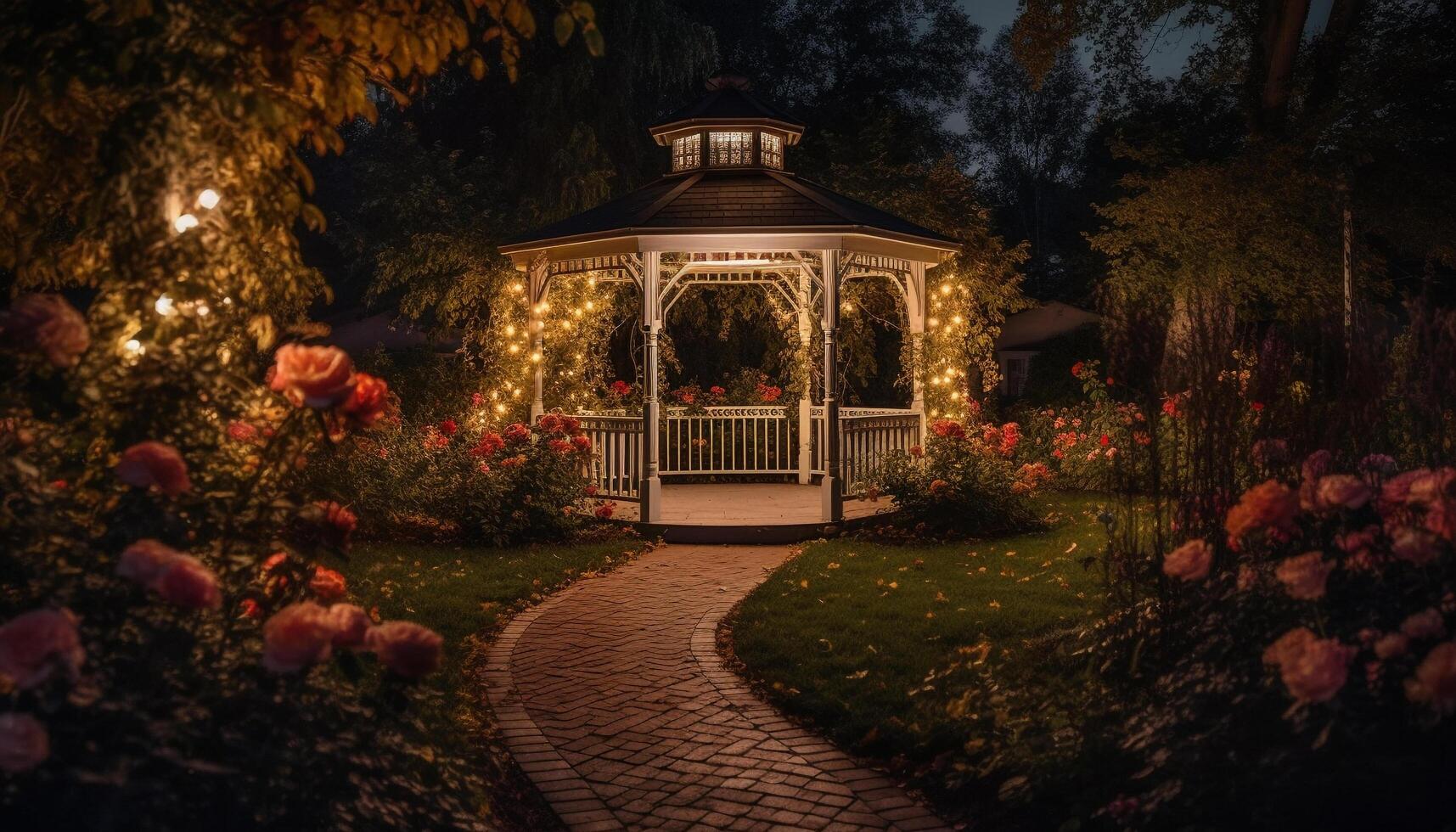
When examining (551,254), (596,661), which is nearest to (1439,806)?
(596,661)

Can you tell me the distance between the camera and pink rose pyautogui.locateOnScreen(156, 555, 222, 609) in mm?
3018

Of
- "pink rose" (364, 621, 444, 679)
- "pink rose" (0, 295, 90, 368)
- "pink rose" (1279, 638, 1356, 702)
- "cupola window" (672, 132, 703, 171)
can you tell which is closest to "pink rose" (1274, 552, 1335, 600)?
"pink rose" (1279, 638, 1356, 702)

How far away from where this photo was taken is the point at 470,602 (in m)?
9.08

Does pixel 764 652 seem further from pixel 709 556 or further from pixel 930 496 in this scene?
pixel 930 496

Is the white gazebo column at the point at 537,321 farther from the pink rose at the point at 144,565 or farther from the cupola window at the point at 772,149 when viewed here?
the pink rose at the point at 144,565

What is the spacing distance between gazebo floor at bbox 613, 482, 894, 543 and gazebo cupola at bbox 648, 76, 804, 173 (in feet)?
13.6

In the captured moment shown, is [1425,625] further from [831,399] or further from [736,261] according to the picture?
[736,261]

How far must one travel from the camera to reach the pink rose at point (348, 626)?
337cm

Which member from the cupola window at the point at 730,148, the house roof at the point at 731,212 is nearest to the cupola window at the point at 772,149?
the cupola window at the point at 730,148

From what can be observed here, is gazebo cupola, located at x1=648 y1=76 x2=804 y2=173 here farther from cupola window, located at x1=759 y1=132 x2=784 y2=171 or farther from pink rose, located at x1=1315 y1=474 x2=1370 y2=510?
pink rose, located at x1=1315 y1=474 x2=1370 y2=510

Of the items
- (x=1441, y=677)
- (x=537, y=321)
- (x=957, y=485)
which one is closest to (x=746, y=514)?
(x=957, y=485)

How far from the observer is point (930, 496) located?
12.5 meters

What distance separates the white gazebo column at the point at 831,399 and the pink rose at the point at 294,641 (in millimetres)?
9788

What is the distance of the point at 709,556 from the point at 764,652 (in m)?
4.10
